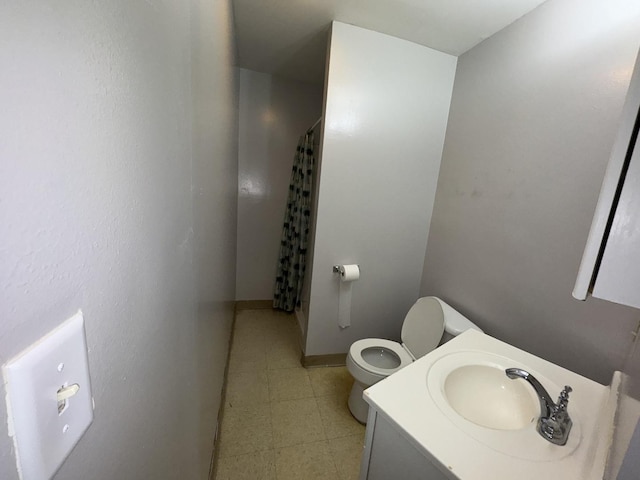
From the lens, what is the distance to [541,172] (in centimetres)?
127

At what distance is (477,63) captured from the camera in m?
1.67

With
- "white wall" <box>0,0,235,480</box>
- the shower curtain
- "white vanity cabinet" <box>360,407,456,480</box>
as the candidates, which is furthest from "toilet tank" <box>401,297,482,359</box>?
"white wall" <box>0,0,235,480</box>

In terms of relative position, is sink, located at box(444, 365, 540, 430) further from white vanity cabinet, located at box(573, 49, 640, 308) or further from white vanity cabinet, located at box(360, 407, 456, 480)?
white vanity cabinet, located at box(573, 49, 640, 308)

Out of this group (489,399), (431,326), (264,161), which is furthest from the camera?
(264,161)

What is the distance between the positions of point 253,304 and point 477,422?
239 centimetres

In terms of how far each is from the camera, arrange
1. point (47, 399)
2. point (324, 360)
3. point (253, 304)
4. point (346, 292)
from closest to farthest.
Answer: point (47, 399) → point (346, 292) → point (324, 360) → point (253, 304)

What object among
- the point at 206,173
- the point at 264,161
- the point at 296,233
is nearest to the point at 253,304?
the point at 296,233

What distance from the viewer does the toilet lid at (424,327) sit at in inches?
61.1

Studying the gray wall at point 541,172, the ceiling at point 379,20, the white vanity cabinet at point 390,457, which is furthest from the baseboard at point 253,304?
the ceiling at point 379,20

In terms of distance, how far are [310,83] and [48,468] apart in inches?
115

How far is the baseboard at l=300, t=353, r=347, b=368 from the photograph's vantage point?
6.76ft

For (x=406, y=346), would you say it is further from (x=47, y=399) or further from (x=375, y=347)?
(x=47, y=399)

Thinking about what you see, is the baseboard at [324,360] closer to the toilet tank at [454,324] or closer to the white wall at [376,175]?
the white wall at [376,175]

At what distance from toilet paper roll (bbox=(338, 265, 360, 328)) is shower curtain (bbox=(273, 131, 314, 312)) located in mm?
728
